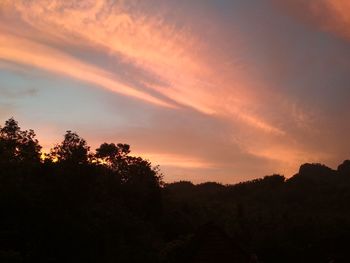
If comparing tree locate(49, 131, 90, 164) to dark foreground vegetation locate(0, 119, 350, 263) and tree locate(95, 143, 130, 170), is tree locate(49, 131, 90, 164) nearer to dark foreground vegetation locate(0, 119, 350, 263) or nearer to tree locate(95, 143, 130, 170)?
dark foreground vegetation locate(0, 119, 350, 263)

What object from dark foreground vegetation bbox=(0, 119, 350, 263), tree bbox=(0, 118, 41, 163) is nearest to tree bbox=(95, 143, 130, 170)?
dark foreground vegetation bbox=(0, 119, 350, 263)

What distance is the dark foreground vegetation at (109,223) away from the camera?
33.3 m

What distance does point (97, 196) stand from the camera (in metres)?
42.1

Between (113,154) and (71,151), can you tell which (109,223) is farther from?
(113,154)

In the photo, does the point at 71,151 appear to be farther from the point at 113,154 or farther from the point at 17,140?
the point at 113,154

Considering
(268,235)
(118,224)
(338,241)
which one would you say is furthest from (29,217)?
(338,241)

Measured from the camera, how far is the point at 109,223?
41.5m

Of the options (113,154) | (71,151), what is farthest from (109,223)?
(113,154)

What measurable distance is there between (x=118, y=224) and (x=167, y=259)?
233 inches

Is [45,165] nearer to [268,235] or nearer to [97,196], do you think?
[97,196]

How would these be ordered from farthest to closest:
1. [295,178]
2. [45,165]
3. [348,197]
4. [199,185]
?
[199,185] → [295,178] → [348,197] → [45,165]

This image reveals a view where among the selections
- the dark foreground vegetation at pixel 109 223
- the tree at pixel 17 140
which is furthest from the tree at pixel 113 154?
the tree at pixel 17 140

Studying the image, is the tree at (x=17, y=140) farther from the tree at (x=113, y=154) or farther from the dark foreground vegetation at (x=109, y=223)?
the tree at (x=113, y=154)

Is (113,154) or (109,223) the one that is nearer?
(109,223)
